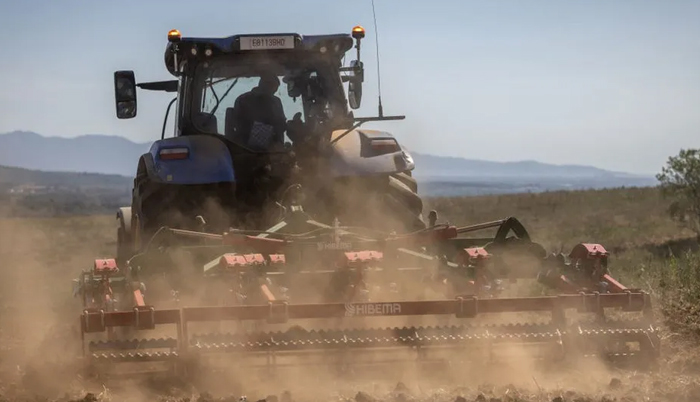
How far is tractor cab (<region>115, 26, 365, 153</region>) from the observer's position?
830cm

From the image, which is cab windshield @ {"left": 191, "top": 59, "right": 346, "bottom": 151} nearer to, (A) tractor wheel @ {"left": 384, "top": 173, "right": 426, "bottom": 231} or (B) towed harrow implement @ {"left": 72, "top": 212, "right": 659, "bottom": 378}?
(A) tractor wheel @ {"left": 384, "top": 173, "right": 426, "bottom": 231}

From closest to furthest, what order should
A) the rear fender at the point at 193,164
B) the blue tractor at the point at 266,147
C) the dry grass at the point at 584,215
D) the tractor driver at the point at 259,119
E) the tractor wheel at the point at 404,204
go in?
the rear fender at the point at 193,164, the blue tractor at the point at 266,147, the tractor wheel at the point at 404,204, the tractor driver at the point at 259,119, the dry grass at the point at 584,215

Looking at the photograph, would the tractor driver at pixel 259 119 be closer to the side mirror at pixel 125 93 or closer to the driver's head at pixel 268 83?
the driver's head at pixel 268 83

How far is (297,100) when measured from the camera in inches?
338

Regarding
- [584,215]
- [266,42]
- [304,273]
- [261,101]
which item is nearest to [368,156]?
[261,101]

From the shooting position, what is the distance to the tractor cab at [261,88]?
8305 millimetres

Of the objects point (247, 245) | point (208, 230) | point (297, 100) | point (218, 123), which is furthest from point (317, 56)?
point (247, 245)

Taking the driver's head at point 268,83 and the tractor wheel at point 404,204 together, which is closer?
the tractor wheel at point 404,204

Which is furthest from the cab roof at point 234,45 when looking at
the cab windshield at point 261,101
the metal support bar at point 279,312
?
the metal support bar at point 279,312

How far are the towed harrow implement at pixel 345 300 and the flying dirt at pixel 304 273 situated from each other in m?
0.01

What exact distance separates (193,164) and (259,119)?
874 mm

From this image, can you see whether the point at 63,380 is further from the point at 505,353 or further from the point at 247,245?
the point at 505,353

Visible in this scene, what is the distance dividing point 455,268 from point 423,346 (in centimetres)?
99

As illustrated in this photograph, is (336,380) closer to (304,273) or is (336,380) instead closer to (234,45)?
(304,273)
